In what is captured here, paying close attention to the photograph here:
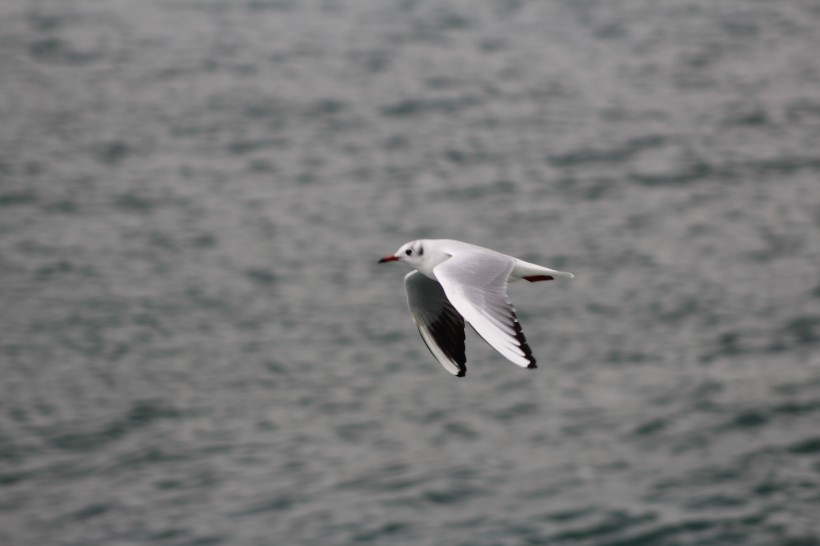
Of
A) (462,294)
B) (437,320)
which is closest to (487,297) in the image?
(462,294)

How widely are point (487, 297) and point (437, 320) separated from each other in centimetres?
196

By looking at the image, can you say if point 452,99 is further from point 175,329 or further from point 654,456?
point 654,456

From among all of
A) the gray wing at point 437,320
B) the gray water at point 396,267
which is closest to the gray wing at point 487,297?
the gray wing at point 437,320

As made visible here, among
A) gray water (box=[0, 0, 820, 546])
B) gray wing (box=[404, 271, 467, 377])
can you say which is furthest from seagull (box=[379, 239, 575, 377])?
gray water (box=[0, 0, 820, 546])

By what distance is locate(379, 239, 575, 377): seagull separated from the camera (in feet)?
27.5

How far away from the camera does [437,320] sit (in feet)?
35.3

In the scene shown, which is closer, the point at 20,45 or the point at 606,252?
the point at 606,252

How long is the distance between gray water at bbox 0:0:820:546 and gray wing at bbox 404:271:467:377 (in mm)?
12762

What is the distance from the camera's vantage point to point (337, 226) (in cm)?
3291


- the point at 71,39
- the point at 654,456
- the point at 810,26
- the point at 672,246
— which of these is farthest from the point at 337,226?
the point at 810,26

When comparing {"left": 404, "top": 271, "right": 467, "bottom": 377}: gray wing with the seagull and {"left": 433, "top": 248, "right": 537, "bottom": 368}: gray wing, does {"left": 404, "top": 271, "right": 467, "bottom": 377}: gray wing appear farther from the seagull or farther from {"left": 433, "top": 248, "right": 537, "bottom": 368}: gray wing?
{"left": 433, "top": 248, "right": 537, "bottom": 368}: gray wing

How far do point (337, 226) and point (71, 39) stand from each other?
15.1 m

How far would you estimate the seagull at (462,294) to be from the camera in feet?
27.5

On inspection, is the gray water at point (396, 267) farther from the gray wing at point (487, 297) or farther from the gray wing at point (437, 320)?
the gray wing at point (487, 297)
